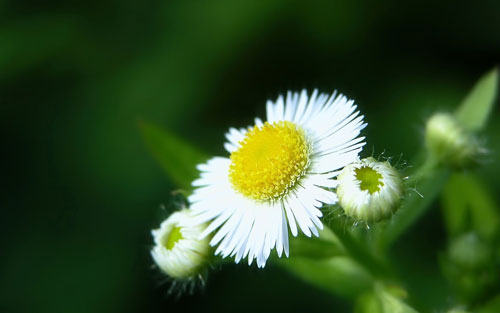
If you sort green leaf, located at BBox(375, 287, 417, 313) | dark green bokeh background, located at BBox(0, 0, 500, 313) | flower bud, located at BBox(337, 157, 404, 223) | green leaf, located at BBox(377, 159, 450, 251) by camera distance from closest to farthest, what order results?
1. flower bud, located at BBox(337, 157, 404, 223)
2. green leaf, located at BBox(375, 287, 417, 313)
3. green leaf, located at BBox(377, 159, 450, 251)
4. dark green bokeh background, located at BBox(0, 0, 500, 313)

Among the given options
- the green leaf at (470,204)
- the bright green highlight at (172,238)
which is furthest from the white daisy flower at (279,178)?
the green leaf at (470,204)

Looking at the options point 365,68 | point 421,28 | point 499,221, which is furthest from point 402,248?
point 421,28

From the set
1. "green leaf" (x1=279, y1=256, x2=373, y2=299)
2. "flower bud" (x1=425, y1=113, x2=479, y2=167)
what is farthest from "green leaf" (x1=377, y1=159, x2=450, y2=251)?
"green leaf" (x1=279, y1=256, x2=373, y2=299)

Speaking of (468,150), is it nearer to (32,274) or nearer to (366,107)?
(366,107)

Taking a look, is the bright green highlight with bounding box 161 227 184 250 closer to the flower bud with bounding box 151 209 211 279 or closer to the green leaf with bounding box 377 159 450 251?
the flower bud with bounding box 151 209 211 279

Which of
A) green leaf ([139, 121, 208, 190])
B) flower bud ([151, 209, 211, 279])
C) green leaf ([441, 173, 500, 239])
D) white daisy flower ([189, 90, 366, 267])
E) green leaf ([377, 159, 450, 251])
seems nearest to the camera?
white daisy flower ([189, 90, 366, 267])

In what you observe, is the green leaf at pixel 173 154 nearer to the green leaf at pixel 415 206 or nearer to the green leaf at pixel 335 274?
the green leaf at pixel 335 274
